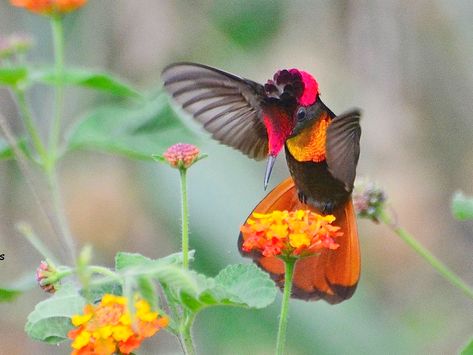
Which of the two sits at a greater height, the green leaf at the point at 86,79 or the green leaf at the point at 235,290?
the green leaf at the point at 86,79

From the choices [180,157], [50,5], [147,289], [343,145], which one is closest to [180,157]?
[180,157]

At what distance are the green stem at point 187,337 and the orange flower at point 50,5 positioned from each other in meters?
0.89

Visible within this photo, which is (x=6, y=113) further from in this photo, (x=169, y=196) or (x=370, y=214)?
(x=370, y=214)

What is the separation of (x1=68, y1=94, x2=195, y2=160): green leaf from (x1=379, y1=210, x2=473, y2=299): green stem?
491 mm

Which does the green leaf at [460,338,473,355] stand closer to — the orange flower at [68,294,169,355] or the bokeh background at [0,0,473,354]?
the orange flower at [68,294,169,355]

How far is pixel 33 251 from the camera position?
8.91 feet

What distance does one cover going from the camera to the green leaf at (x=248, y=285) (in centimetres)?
103

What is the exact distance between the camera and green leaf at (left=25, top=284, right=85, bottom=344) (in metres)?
1.04

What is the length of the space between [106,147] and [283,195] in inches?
18.2

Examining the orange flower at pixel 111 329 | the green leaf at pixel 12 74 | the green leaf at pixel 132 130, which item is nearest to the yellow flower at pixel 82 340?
the orange flower at pixel 111 329

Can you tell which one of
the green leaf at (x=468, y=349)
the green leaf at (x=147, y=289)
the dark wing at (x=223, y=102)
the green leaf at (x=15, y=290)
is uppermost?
the dark wing at (x=223, y=102)

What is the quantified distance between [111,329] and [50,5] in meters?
0.96

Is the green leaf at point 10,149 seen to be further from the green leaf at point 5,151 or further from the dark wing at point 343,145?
the dark wing at point 343,145

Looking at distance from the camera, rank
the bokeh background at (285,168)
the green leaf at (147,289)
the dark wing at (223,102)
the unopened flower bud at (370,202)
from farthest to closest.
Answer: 1. the bokeh background at (285,168)
2. the unopened flower bud at (370,202)
3. the dark wing at (223,102)
4. the green leaf at (147,289)
